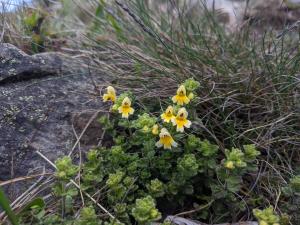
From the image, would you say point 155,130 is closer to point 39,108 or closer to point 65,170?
point 65,170

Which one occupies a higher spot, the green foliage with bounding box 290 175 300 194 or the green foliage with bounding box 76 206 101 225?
the green foliage with bounding box 76 206 101 225

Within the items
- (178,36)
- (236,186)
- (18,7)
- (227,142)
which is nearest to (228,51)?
(178,36)

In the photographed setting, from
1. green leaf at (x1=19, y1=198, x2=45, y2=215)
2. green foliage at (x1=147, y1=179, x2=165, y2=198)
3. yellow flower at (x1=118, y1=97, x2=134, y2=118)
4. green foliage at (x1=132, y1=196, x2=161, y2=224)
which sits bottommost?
green foliage at (x1=147, y1=179, x2=165, y2=198)

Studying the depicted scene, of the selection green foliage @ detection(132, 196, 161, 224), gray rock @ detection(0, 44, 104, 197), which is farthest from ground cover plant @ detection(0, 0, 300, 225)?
gray rock @ detection(0, 44, 104, 197)

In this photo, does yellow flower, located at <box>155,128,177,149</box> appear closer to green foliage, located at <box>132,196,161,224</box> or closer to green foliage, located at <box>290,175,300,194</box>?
green foliage, located at <box>132,196,161,224</box>

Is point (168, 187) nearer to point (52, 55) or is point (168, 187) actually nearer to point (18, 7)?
point (52, 55)

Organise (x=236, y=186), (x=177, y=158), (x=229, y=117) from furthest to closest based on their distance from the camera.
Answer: (x=229, y=117)
(x=177, y=158)
(x=236, y=186)
